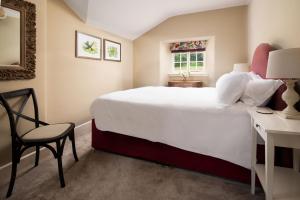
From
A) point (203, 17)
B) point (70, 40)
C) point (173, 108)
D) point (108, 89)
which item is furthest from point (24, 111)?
point (203, 17)

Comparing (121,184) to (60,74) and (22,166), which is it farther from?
(60,74)

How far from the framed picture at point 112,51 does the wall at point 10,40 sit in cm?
199

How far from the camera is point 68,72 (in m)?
3.02

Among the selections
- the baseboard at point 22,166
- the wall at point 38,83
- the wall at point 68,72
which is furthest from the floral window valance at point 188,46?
the baseboard at point 22,166

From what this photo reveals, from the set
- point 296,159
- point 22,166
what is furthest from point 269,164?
point 22,166

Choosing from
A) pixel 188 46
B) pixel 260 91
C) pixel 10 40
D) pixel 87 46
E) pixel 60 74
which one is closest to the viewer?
pixel 260 91

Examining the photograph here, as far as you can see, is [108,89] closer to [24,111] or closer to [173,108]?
[24,111]

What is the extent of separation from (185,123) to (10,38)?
204 centimetres

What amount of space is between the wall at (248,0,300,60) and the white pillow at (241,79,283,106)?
43 cm

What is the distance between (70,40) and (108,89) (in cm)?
137

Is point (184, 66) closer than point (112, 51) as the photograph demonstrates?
No

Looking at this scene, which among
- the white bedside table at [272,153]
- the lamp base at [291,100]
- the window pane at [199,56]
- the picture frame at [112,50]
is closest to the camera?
the white bedside table at [272,153]

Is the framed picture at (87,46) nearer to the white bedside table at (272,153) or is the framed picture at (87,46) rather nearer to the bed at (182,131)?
the bed at (182,131)

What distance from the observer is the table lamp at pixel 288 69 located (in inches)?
46.6
